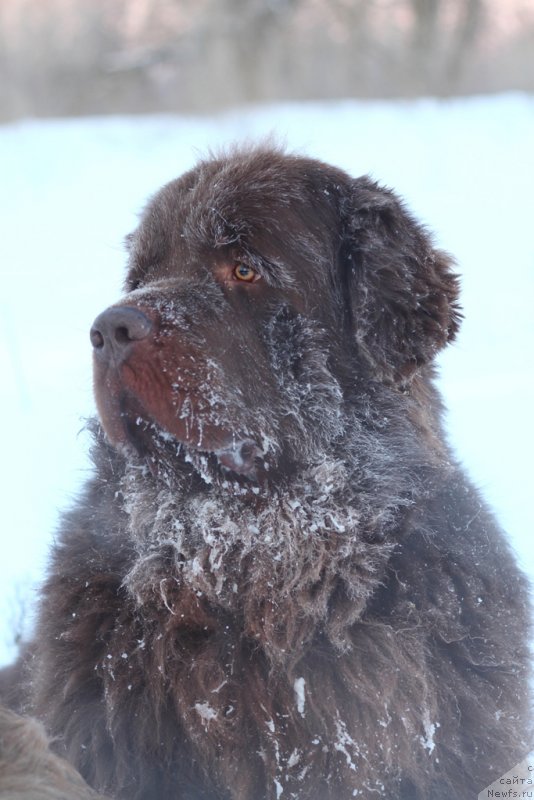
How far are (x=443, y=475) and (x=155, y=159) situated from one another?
18.2m

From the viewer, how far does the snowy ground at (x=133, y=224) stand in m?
6.18

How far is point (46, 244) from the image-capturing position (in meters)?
17.3

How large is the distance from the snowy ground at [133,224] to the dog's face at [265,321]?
2.28 ft

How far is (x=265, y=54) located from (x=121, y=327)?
73.9 feet

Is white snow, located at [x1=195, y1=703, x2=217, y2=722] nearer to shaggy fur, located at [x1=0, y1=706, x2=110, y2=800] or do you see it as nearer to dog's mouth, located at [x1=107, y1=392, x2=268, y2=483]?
shaggy fur, located at [x1=0, y1=706, x2=110, y2=800]

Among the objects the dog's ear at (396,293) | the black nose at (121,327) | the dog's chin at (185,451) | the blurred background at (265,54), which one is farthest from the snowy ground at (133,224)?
the blurred background at (265,54)

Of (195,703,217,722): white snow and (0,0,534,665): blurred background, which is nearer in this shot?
(195,703,217,722): white snow

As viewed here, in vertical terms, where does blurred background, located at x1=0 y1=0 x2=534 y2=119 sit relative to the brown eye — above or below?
above

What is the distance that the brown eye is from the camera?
11.1 feet

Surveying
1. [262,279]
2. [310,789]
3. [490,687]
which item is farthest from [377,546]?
[262,279]

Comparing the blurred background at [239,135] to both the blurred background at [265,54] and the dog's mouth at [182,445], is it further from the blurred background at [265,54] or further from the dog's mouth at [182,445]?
the dog's mouth at [182,445]

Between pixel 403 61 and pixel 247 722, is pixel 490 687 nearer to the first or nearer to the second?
pixel 247 722

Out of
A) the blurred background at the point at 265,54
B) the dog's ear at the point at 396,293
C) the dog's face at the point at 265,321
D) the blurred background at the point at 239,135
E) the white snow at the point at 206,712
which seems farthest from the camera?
the blurred background at the point at 265,54

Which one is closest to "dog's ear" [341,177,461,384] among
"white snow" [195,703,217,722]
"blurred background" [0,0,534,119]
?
"white snow" [195,703,217,722]
